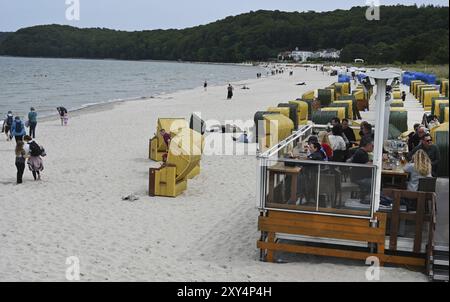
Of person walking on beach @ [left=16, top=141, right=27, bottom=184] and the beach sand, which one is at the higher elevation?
person walking on beach @ [left=16, top=141, right=27, bottom=184]

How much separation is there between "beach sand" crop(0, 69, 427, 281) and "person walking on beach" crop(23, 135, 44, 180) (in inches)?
15.2

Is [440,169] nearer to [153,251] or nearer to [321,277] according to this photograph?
[321,277]

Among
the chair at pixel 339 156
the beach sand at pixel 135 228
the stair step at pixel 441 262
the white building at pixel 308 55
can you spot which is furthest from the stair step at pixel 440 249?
the white building at pixel 308 55

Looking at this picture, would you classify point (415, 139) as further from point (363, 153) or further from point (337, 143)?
point (363, 153)

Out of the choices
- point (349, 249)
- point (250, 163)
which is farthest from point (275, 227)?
point (250, 163)

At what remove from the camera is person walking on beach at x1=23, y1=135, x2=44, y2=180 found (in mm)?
13211

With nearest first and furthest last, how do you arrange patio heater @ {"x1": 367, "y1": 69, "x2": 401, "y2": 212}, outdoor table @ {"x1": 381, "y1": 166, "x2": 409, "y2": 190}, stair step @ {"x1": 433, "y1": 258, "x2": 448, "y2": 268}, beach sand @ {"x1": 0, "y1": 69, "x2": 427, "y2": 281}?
stair step @ {"x1": 433, "y1": 258, "x2": 448, "y2": 268} < patio heater @ {"x1": 367, "y1": 69, "x2": 401, "y2": 212} < beach sand @ {"x1": 0, "y1": 69, "x2": 427, "y2": 281} < outdoor table @ {"x1": 381, "y1": 166, "x2": 409, "y2": 190}

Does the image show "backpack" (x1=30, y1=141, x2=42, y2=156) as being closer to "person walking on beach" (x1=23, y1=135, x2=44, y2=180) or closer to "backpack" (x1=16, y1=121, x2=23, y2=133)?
"person walking on beach" (x1=23, y1=135, x2=44, y2=180)

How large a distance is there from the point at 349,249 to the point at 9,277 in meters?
4.82

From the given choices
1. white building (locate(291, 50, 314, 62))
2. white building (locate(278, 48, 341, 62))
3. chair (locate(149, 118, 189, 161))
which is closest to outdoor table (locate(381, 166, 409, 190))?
chair (locate(149, 118, 189, 161))

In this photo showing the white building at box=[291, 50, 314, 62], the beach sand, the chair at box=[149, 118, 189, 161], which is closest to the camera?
the beach sand

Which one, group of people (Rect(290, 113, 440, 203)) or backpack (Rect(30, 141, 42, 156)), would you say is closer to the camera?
group of people (Rect(290, 113, 440, 203))

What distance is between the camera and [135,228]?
382 inches

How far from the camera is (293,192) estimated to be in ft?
25.3
